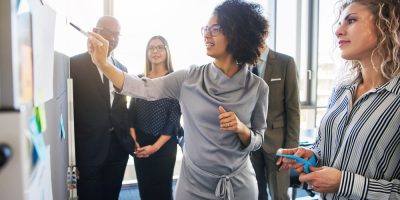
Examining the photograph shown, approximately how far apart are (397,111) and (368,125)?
0.28 feet

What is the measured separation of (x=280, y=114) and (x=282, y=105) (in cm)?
6

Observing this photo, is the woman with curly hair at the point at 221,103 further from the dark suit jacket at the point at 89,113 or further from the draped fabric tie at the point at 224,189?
the dark suit jacket at the point at 89,113

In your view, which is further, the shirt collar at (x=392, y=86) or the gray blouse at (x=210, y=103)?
the gray blouse at (x=210, y=103)

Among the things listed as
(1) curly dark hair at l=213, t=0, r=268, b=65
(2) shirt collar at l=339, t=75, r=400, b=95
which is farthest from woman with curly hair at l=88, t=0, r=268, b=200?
(2) shirt collar at l=339, t=75, r=400, b=95

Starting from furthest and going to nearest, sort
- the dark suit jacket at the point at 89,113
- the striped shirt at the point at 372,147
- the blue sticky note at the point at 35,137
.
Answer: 1. the dark suit jacket at the point at 89,113
2. the striped shirt at the point at 372,147
3. the blue sticky note at the point at 35,137

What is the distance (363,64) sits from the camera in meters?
0.99

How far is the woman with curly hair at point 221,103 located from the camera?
116 centimetres

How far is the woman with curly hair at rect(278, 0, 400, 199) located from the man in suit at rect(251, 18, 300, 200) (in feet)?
2.91

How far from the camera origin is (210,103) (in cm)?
117

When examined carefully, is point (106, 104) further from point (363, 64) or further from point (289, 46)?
point (289, 46)

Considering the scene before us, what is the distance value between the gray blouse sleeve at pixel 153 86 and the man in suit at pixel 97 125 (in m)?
0.61

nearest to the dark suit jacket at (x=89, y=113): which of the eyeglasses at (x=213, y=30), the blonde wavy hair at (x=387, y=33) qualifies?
the eyeglasses at (x=213, y=30)

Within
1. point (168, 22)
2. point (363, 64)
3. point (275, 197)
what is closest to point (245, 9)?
point (363, 64)

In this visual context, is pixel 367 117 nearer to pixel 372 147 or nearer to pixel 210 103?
pixel 372 147
